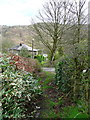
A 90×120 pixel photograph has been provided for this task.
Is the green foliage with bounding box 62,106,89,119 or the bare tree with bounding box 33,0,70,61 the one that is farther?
the bare tree with bounding box 33,0,70,61

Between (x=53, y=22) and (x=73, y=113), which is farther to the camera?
(x=53, y=22)

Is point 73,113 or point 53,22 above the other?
point 53,22

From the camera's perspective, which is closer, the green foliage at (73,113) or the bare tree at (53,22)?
the green foliage at (73,113)

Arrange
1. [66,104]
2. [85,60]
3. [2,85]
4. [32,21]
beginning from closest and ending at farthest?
[2,85], [85,60], [66,104], [32,21]

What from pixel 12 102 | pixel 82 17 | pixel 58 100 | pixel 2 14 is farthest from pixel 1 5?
pixel 82 17

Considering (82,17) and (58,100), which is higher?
(82,17)

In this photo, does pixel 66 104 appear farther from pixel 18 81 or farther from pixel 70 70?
pixel 18 81

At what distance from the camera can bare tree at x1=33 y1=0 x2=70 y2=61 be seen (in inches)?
350

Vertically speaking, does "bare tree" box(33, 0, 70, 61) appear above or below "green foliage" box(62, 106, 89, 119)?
above

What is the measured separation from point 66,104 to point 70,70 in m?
0.79

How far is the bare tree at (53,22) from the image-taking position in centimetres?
890

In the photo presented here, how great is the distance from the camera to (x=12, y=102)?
1.61 m

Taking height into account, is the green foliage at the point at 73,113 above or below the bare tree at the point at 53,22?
below

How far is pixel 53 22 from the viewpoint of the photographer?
9.50m
